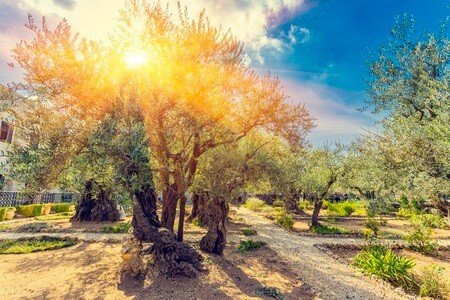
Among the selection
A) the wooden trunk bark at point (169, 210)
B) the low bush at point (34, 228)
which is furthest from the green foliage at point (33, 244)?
the wooden trunk bark at point (169, 210)

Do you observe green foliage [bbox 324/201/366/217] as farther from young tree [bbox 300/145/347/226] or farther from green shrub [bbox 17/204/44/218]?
green shrub [bbox 17/204/44/218]

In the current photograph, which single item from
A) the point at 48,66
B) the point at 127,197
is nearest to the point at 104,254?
the point at 127,197

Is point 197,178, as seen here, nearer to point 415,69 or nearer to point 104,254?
point 104,254

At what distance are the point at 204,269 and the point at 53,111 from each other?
25.7ft

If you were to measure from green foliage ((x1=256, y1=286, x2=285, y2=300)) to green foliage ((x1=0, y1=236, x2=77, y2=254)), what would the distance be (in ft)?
34.2

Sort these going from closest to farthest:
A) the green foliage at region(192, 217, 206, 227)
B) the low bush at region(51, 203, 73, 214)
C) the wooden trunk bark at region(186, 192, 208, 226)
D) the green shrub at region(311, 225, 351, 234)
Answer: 1. the green shrub at region(311, 225, 351, 234)
2. the green foliage at region(192, 217, 206, 227)
3. the wooden trunk bark at region(186, 192, 208, 226)
4. the low bush at region(51, 203, 73, 214)

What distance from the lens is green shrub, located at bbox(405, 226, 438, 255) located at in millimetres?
15668

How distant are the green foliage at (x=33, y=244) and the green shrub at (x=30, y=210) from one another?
44.5ft

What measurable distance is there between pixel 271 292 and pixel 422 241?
40.1 ft

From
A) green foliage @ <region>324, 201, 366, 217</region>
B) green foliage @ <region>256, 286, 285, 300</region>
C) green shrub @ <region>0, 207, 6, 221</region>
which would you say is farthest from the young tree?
green shrub @ <region>0, 207, 6, 221</region>

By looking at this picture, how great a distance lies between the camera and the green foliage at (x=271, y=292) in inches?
331

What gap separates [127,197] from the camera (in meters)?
9.28

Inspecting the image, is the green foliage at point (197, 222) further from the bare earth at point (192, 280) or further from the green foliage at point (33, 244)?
the green foliage at point (33, 244)

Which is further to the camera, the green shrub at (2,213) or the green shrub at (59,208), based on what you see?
the green shrub at (59,208)
